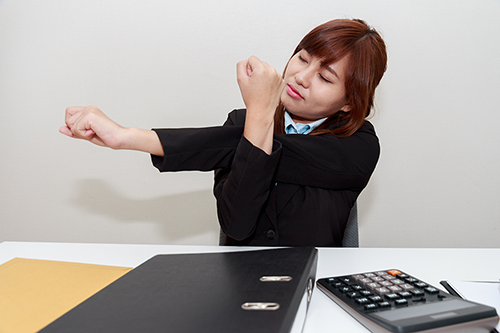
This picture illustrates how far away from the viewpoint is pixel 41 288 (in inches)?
18.7

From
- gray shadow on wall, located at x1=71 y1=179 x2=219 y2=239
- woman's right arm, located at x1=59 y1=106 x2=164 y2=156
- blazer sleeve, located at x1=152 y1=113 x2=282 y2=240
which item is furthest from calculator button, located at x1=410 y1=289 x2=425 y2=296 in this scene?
gray shadow on wall, located at x1=71 y1=179 x2=219 y2=239

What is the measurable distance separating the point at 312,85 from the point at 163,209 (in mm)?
1070

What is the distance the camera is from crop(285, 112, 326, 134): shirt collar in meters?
0.95

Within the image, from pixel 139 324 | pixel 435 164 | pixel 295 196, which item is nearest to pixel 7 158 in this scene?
pixel 295 196

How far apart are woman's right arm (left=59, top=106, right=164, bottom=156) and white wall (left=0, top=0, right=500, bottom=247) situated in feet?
3.44

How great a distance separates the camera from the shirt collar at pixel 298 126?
0.95 metres

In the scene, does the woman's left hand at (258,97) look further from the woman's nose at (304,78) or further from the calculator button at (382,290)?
the calculator button at (382,290)

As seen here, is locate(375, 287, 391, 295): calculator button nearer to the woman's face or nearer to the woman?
the woman

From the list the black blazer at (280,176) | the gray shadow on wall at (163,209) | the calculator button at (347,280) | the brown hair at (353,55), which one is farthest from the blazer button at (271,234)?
the gray shadow on wall at (163,209)

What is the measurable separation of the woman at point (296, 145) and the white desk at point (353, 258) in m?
0.15

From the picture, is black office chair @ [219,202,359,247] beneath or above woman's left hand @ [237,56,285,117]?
beneath

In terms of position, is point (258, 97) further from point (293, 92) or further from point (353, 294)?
point (353, 294)

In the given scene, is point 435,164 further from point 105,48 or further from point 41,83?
point 41,83

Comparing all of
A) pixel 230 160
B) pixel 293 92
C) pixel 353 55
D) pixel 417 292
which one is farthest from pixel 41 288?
pixel 353 55
